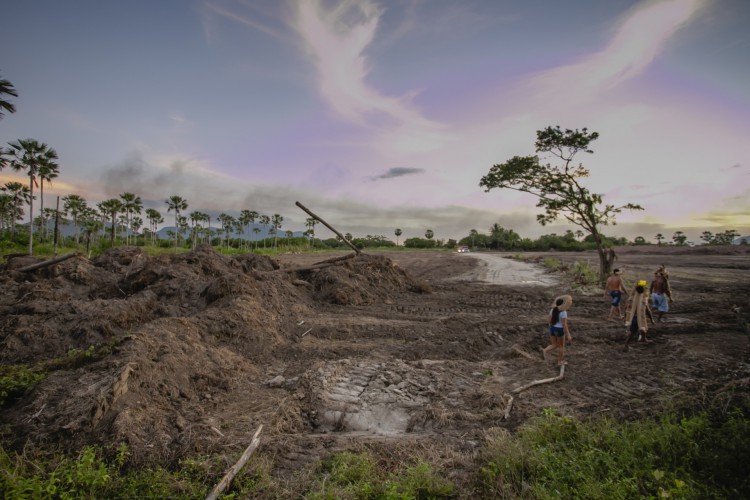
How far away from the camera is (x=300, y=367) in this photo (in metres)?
7.33

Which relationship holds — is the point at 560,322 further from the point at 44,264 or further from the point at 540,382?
the point at 44,264

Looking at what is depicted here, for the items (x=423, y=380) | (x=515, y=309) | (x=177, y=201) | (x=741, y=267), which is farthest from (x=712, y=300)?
(x=177, y=201)

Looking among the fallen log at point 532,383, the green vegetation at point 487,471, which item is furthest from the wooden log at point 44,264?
the fallen log at point 532,383

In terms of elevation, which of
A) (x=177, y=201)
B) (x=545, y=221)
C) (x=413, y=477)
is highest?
(x=177, y=201)

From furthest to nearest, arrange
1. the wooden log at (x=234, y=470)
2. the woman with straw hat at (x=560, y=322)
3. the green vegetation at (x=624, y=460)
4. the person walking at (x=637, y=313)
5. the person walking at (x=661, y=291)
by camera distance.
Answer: the person walking at (x=661, y=291) < the person walking at (x=637, y=313) < the woman with straw hat at (x=560, y=322) < the wooden log at (x=234, y=470) < the green vegetation at (x=624, y=460)

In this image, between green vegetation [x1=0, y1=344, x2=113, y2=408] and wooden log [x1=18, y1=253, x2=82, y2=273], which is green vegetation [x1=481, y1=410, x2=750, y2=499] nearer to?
green vegetation [x1=0, y1=344, x2=113, y2=408]

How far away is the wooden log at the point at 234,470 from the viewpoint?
3.33 m

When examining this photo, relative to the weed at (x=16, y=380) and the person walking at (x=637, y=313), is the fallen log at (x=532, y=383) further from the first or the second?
the weed at (x=16, y=380)

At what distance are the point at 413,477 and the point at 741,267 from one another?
31.8 metres

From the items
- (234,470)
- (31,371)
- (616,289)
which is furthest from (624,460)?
(31,371)

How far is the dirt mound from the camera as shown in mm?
4383

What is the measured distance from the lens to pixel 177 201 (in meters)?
61.8

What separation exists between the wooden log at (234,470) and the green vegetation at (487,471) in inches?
3.1

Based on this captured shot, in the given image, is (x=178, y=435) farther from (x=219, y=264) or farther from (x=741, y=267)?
(x=741, y=267)
